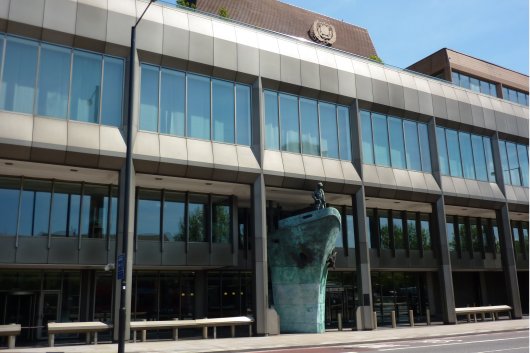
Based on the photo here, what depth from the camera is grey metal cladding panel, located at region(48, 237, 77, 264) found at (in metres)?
22.3

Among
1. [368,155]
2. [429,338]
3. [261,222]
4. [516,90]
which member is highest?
[516,90]

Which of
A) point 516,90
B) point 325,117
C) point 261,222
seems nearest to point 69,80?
point 261,222

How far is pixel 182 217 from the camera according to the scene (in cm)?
2656

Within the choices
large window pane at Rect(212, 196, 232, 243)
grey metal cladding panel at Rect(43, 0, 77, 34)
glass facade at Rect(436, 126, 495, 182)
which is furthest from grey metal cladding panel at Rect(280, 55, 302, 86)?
glass facade at Rect(436, 126, 495, 182)

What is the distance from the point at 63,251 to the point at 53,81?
7644 mm

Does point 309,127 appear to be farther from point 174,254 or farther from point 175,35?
point 174,254

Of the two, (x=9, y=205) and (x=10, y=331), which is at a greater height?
(x=9, y=205)

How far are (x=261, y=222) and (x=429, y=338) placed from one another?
9067 mm

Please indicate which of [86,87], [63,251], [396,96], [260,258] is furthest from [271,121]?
[63,251]

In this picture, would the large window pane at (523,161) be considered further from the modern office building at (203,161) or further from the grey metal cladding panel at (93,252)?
the grey metal cladding panel at (93,252)

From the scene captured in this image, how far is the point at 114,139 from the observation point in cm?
2138

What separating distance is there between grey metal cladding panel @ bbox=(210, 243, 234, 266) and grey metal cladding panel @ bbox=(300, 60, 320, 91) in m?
9.93

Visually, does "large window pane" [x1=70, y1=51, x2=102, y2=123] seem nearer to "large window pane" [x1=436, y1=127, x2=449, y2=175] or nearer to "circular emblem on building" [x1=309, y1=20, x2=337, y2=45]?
"large window pane" [x1=436, y1=127, x2=449, y2=175]

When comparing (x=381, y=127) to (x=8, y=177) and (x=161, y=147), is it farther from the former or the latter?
(x=8, y=177)
